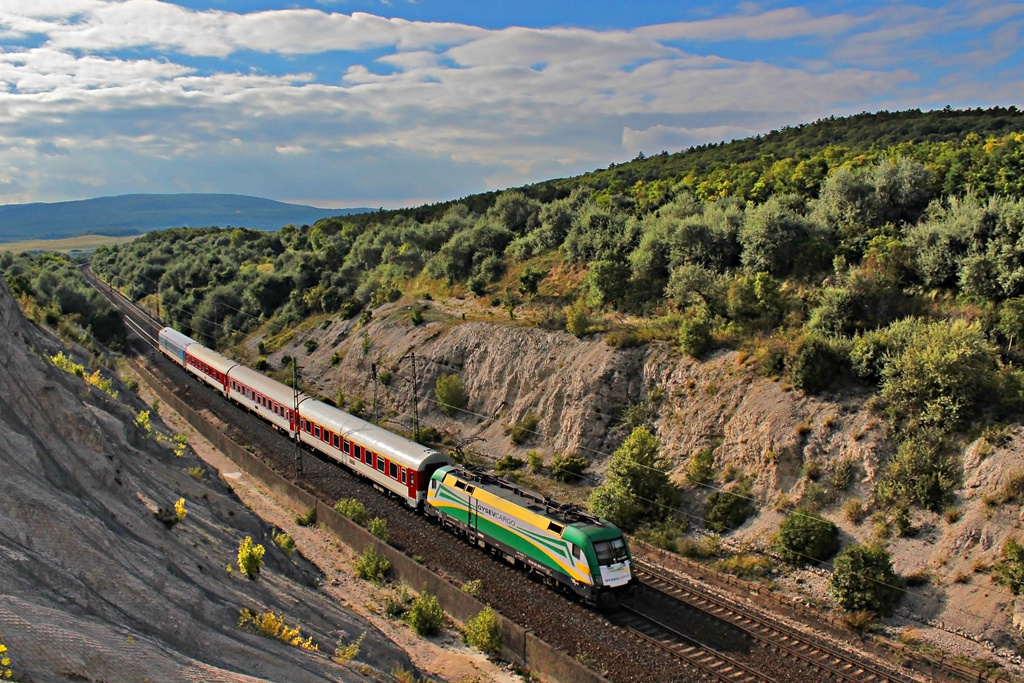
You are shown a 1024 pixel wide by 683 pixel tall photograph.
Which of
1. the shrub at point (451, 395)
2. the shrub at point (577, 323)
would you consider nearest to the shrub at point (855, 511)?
the shrub at point (577, 323)

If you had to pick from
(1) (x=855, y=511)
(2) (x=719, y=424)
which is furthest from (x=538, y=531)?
(2) (x=719, y=424)

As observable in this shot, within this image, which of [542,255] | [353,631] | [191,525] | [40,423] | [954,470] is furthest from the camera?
[542,255]

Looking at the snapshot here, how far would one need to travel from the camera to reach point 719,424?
32.7 metres

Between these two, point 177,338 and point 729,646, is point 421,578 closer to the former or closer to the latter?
point 729,646

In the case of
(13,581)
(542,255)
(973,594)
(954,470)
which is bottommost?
(973,594)

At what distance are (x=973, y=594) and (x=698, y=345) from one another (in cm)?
1617

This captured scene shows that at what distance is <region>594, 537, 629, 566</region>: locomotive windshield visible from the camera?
22.1 m

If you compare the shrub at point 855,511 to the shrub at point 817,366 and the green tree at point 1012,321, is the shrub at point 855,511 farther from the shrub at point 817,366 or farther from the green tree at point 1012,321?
the green tree at point 1012,321

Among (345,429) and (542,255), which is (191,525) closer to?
(345,429)

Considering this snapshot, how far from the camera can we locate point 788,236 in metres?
39.4

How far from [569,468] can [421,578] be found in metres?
11.7

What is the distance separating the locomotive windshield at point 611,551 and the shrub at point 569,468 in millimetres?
11801

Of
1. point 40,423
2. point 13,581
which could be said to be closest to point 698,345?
point 40,423

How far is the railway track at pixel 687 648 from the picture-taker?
19656 mm
